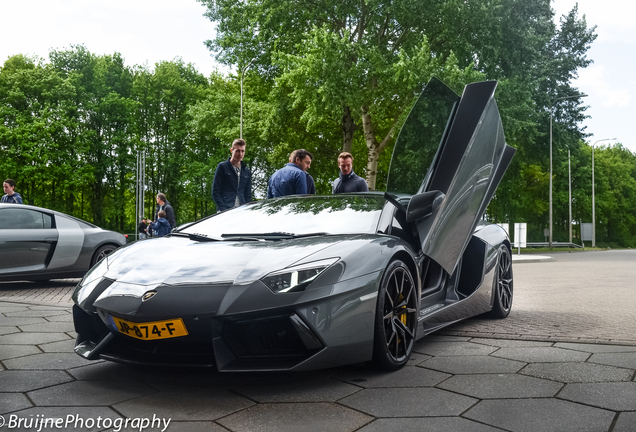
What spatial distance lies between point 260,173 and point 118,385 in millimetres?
37294

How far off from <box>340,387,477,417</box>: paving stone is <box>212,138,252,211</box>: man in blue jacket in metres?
4.91

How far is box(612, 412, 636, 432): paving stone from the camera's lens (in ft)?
8.36

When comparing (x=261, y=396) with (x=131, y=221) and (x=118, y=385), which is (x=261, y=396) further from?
(x=131, y=221)

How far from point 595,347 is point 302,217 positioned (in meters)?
2.30

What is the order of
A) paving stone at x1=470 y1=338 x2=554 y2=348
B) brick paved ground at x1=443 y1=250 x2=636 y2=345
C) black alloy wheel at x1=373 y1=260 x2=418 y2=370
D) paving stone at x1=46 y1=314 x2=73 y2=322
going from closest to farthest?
black alloy wheel at x1=373 y1=260 x2=418 y2=370 → paving stone at x1=470 y1=338 x2=554 y2=348 → brick paved ground at x1=443 y1=250 x2=636 y2=345 → paving stone at x1=46 y1=314 x2=73 y2=322

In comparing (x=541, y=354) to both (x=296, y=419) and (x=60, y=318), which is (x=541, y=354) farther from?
(x=60, y=318)

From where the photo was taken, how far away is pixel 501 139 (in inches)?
199

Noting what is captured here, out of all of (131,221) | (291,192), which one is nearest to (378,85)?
(291,192)

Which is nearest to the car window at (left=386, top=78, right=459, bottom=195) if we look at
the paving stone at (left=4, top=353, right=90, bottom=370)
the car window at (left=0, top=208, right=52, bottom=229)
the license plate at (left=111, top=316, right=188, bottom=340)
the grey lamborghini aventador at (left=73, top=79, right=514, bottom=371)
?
the grey lamborghini aventador at (left=73, top=79, right=514, bottom=371)

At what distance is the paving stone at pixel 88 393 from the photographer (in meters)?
2.98

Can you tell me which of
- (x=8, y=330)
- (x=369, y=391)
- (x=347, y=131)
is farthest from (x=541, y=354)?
(x=347, y=131)

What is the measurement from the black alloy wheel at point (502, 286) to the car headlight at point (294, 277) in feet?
9.60

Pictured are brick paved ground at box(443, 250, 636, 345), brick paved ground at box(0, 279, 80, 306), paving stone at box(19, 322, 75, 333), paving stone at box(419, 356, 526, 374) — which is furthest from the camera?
brick paved ground at box(0, 279, 80, 306)

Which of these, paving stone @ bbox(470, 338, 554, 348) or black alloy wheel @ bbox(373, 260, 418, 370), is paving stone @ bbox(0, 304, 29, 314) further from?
paving stone @ bbox(470, 338, 554, 348)
